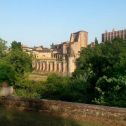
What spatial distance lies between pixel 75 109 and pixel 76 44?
78.3m

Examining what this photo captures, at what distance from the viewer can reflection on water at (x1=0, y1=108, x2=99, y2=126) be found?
68.5 ft

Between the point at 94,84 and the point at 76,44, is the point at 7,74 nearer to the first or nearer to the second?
the point at 94,84

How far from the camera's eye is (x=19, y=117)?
2373 centimetres

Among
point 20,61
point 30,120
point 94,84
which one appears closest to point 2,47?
point 20,61

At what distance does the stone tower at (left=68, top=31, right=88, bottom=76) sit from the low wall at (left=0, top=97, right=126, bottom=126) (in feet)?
204

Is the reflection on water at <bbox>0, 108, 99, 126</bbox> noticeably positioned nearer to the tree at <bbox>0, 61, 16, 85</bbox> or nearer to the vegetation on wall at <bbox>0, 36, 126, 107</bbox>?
the vegetation on wall at <bbox>0, 36, 126, 107</bbox>

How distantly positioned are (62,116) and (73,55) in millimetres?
71428

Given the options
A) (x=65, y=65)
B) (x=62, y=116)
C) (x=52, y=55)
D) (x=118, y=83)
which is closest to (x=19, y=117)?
(x=62, y=116)

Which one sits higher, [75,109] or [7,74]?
[7,74]

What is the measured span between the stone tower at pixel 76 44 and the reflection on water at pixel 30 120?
65362 mm

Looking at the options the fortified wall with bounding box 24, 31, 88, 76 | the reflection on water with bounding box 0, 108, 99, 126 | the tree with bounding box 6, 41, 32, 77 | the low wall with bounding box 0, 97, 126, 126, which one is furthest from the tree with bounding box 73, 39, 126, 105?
the fortified wall with bounding box 24, 31, 88, 76

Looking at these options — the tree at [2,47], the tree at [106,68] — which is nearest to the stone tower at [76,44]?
the tree at [2,47]

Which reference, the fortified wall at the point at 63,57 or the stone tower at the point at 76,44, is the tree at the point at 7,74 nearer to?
the fortified wall at the point at 63,57

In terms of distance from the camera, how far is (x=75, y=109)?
77.8 feet
